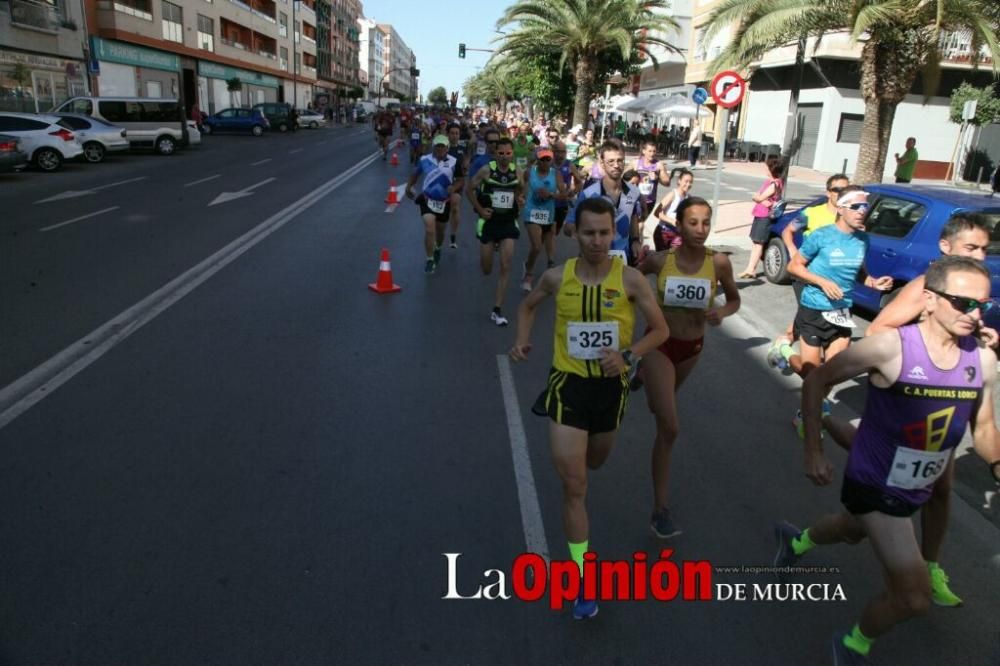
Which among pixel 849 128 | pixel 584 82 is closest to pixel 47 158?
pixel 584 82

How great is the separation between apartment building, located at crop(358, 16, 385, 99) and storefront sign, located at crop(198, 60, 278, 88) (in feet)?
273

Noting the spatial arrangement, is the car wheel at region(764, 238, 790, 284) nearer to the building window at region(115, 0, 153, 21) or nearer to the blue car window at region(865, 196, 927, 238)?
the blue car window at region(865, 196, 927, 238)

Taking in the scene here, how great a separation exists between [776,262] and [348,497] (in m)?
8.17

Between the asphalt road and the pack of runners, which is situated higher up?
the pack of runners

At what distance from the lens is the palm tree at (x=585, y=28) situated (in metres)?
26.5

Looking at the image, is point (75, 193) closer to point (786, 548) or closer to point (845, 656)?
point (786, 548)

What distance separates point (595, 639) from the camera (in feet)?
10.2

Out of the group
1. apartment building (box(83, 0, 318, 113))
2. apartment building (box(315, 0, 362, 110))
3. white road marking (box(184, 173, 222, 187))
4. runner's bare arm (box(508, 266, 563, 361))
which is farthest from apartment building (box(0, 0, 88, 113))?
apartment building (box(315, 0, 362, 110))

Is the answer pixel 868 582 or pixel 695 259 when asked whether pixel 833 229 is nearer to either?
pixel 695 259

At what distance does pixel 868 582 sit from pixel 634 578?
119cm

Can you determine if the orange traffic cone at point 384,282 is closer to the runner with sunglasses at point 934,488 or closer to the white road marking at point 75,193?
the runner with sunglasses at point 934,488

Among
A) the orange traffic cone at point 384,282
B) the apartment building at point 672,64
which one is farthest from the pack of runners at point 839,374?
the apartment building at point 672,64

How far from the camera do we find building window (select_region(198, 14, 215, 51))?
4669 cm

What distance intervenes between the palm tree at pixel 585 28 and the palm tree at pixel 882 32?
11.1 metres
